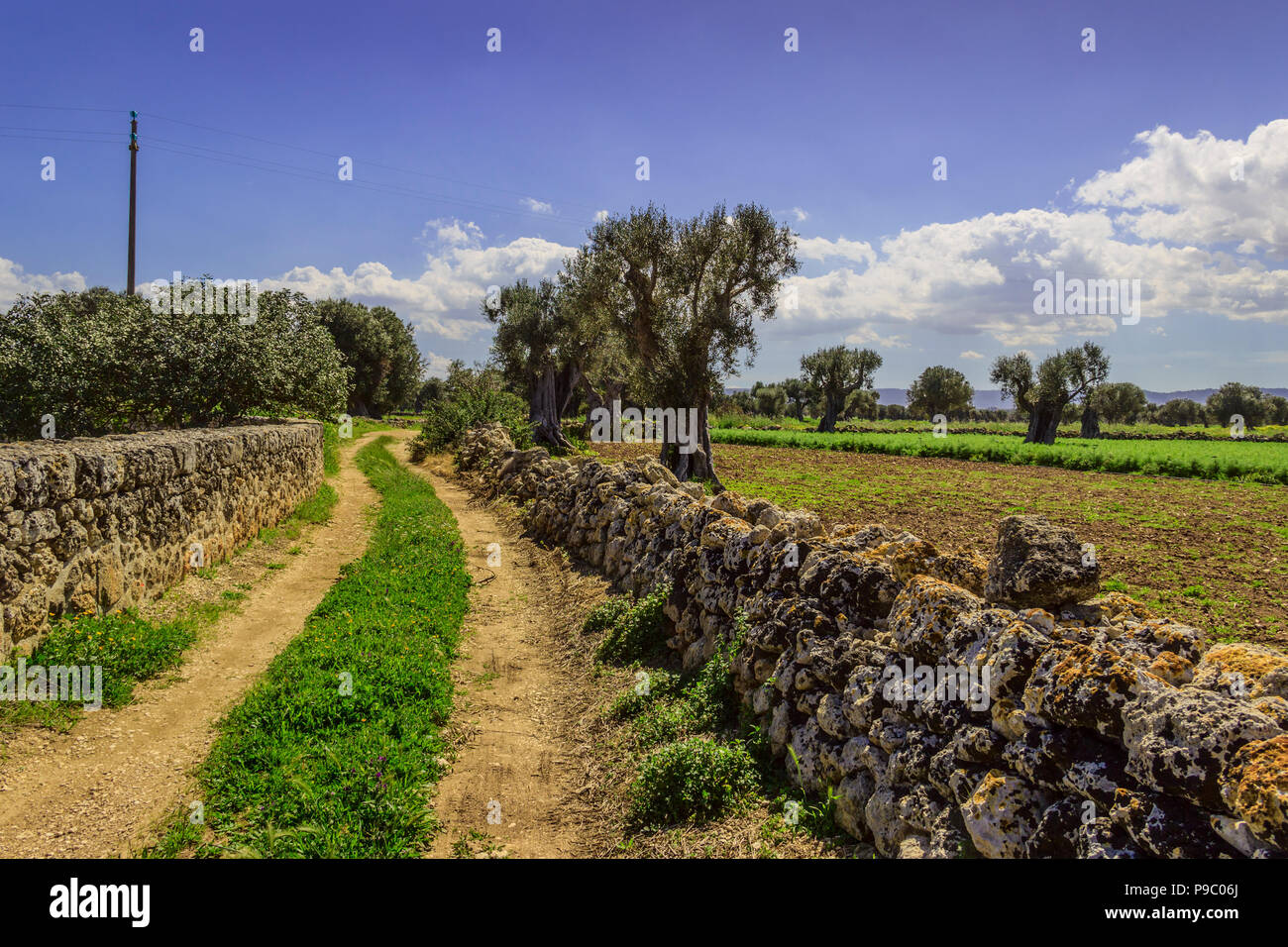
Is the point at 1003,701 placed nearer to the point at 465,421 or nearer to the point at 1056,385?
the point at 465,421

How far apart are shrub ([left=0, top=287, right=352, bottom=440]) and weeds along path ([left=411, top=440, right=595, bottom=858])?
35.2 feet

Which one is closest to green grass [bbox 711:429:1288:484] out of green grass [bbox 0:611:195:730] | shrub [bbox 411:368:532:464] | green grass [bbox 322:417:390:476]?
shrub [bbox 411:368:532:464]

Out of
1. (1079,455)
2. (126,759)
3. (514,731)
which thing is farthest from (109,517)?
(1079,455)

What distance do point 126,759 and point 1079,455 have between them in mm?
45417

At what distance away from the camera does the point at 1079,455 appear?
131 feet

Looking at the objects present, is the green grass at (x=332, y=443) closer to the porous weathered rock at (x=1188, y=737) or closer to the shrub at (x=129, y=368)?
the shrub at (x=129, y=368)

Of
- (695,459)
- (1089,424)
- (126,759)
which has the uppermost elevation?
(1089,424)

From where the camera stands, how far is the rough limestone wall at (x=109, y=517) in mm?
6824

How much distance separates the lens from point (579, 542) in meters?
13.7

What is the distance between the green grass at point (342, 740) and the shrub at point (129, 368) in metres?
11.2

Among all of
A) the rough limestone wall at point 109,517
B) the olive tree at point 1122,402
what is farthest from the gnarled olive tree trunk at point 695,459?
the olive tree at point 1122,402
